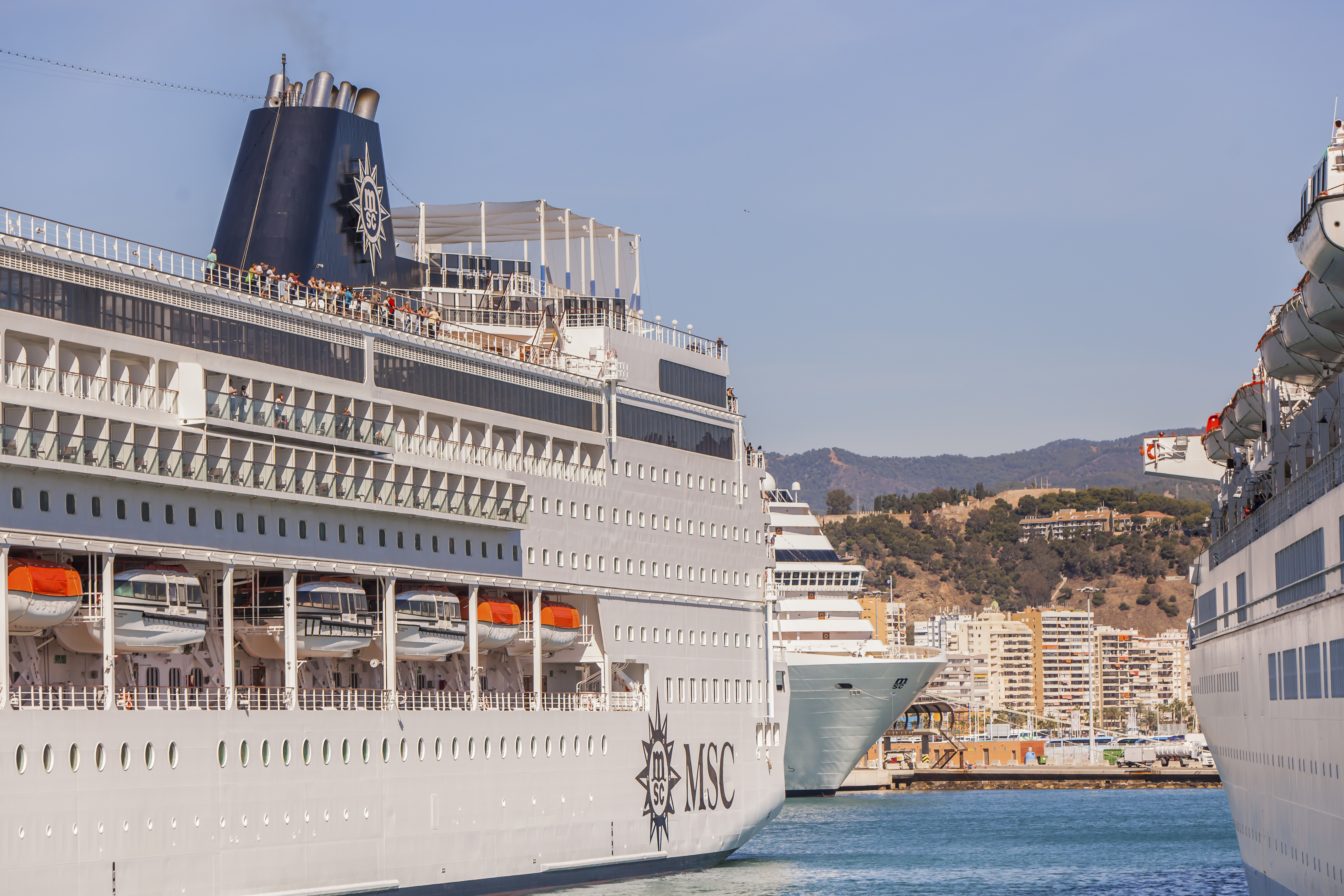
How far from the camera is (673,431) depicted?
49.9 metres

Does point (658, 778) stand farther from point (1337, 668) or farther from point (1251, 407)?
point (1337, 668)

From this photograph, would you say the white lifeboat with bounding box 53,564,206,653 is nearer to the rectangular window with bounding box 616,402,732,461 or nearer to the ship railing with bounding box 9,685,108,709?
the ship railing with bounding box 9,685,108,709

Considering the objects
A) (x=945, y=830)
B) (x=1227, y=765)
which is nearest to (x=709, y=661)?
(x=1227, y=765)

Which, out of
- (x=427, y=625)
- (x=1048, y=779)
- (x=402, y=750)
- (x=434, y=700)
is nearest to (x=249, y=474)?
(x=427, y=625)

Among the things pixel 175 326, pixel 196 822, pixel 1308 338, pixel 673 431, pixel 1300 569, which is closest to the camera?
pixel 1300 569

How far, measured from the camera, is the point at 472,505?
1633 inches

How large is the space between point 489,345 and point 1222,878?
1037 inches

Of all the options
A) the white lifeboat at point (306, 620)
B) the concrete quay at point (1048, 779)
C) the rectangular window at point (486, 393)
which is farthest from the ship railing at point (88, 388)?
the concrete quay at point (1048, 779)

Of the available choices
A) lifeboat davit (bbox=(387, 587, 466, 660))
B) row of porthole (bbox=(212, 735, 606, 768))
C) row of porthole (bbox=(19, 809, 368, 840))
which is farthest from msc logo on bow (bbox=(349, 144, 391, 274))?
row of porthole (bbox=(19, 809, 368, 840))

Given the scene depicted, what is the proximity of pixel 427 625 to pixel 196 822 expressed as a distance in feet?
28.8

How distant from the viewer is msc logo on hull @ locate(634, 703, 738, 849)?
46.3 metres

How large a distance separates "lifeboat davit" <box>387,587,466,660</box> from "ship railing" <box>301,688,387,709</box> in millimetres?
1327

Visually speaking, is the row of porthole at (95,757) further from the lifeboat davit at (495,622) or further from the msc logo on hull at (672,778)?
the msc logo on hull at (672,778)

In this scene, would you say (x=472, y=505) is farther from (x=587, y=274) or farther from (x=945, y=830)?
(x=945, y=830)
